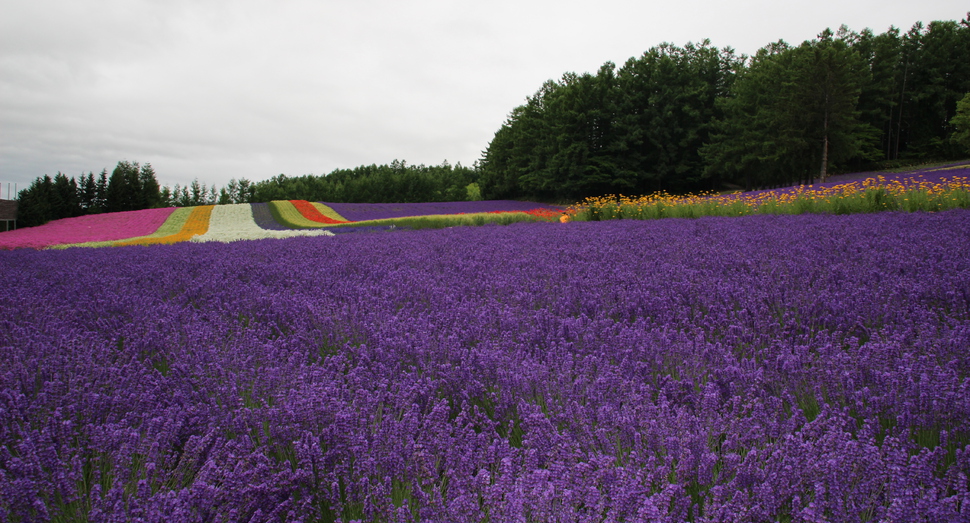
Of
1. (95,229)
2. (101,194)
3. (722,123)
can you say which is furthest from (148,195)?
(722,123)

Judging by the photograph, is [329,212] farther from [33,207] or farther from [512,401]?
[512,401]

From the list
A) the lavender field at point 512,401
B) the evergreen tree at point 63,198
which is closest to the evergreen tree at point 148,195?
the evergreen tree at point 63,198

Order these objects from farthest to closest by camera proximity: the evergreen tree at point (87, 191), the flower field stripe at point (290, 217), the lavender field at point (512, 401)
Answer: the evergreen tree at point (87, 191) → the flower field stripe at point (290, 217) → the lavender field at point (512, 401)

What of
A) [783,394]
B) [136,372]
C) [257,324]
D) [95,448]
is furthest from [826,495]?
[257,324]

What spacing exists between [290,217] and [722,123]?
29562 millimetres

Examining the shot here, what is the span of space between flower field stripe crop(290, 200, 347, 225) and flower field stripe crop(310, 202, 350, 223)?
0.15 metres

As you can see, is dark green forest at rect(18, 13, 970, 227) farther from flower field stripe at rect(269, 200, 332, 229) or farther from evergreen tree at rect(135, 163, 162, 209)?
flower field stripe at rect(269, 200, 332, 229)

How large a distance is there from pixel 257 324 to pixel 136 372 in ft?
2.71

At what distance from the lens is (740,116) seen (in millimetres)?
35000

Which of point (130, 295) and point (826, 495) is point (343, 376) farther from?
point (130, 295)

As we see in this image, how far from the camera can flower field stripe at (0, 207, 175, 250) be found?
20.2 meters

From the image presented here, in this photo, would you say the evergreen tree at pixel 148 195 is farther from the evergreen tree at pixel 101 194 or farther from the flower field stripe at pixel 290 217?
the flower field stripe at pixel 290 217

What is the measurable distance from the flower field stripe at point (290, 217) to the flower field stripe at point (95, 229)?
19.0 ft

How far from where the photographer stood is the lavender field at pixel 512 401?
1.08 m
